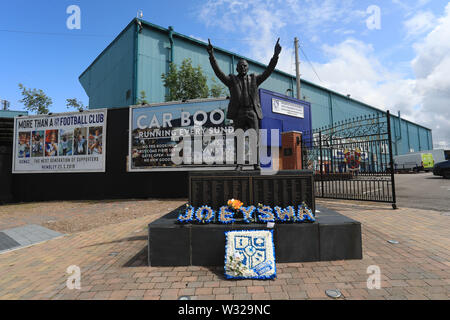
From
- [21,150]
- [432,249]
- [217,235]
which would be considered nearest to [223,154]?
[217,235]

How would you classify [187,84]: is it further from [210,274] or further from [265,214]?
[210,274]

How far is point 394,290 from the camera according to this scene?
2551mm

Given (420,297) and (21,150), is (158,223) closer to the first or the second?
(420,297)

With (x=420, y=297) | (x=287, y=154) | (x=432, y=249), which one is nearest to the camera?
(x=420, y=297)

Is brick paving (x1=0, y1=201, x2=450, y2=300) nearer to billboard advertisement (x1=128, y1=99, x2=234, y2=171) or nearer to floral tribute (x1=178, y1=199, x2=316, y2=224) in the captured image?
floral tribute (x1=178, y1=199, x2=316, y2=224)

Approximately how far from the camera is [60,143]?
11.2m

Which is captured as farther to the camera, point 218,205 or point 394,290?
point 218,205

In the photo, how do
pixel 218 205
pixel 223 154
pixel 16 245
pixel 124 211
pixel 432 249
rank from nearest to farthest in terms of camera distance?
pixel 432 249 → pixel 218 205 → pixel 16 245 → pixel 124 211 → pixel 223 154

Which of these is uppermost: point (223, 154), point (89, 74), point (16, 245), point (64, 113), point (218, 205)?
point (89, 74)

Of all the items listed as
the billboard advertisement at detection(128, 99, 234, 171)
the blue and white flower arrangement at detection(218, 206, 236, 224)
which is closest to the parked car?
the billboard advertisement at detection(128, 99, 234, 171)

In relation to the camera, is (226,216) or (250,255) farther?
(226,216)

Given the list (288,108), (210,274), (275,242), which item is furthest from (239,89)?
(288,108)

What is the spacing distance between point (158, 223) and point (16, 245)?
3.56 m

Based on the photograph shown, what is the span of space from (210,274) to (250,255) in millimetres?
594
